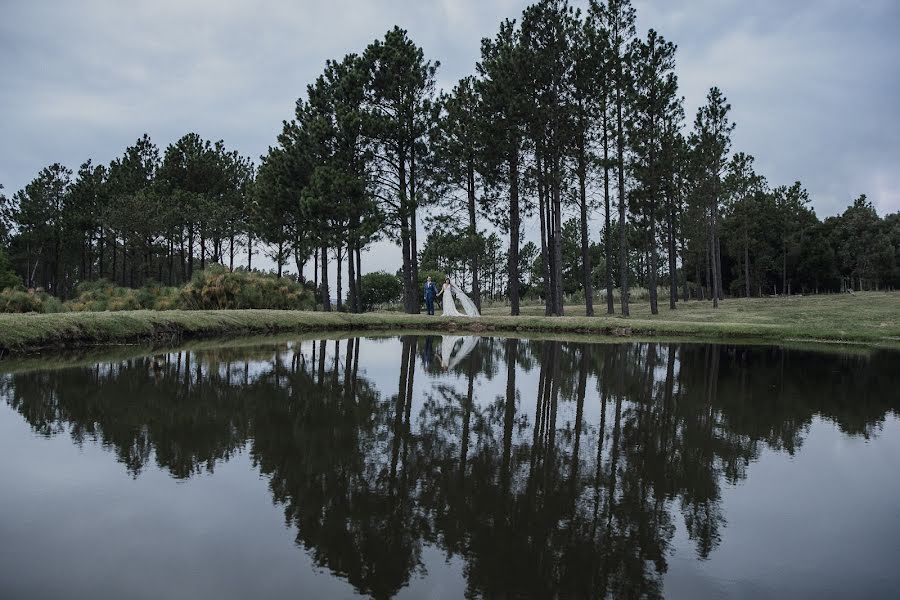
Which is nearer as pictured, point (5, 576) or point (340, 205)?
point (5, 576)

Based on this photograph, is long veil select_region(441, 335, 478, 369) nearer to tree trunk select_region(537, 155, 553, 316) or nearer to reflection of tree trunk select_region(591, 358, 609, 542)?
reflection of tree trunk select_region(591, 358, 609, 542)

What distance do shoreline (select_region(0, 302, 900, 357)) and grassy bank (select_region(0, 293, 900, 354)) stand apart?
0.02 metres

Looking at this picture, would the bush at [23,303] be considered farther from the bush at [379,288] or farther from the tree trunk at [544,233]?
the bush at [379,288]

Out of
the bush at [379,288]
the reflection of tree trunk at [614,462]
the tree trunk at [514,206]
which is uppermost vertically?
the tree trunk at [514,206]

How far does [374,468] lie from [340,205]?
89.9 ft

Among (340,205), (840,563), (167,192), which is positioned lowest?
(840,563)

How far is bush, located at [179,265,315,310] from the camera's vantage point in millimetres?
25797

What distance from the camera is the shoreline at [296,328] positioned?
569 inches

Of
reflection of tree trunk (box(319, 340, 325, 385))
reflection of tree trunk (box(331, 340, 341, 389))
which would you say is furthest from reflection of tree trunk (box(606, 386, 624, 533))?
reflection of tree trunk (box(319, 340, 325, 385))

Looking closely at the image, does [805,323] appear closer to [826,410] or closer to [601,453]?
[826,410]

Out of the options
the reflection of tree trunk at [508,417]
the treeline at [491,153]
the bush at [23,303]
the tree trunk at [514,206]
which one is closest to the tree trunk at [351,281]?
the treeline at [491,153]

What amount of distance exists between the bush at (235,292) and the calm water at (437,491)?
1650 cm

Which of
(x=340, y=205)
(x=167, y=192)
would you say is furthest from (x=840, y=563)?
(x=167, y=192)

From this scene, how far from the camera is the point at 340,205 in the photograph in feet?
103
